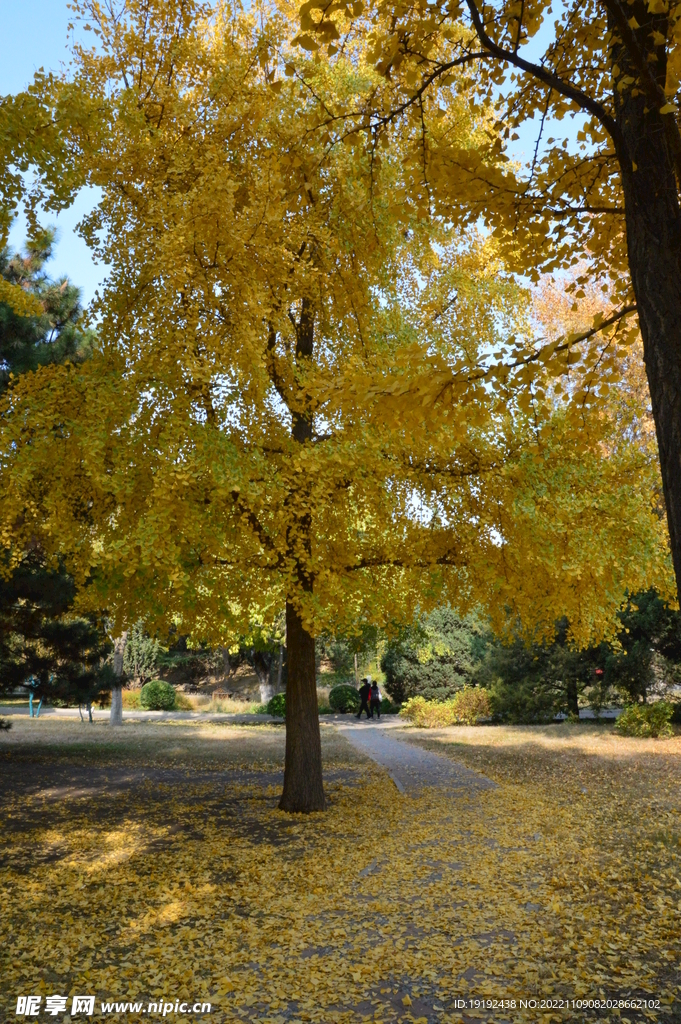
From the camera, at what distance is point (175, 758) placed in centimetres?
1447

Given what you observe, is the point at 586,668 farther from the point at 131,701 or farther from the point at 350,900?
the point at 131,701

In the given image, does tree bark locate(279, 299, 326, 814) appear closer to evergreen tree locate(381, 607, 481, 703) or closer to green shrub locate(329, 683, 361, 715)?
evergreen tree locate(381, 607, 481, 703)

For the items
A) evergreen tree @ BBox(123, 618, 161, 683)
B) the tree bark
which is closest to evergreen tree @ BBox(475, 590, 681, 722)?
the tree bark

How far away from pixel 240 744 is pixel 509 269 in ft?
47.5

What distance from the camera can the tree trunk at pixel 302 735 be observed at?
8766 millimetres

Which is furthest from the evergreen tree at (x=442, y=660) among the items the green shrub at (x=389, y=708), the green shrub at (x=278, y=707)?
the green shrub at (x=278, y=707)

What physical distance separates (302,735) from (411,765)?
204 inches

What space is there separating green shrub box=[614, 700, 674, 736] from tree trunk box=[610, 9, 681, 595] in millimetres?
14859

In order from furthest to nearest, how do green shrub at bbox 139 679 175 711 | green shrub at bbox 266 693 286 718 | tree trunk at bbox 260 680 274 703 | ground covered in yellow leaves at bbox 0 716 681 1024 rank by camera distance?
green shrub at bbox 139 679 175 711 < tree trunk at bbox 260 680 274 703 < green shrub at bbox 266 693 286 718 < ground covered in yellow leaves at bbox 0 716 681 1024

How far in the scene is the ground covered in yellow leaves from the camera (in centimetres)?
386

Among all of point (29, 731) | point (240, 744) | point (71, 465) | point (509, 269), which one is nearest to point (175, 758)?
point (240, 744)

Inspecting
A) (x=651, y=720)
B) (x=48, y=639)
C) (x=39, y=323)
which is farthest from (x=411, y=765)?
(x=39, y=323)

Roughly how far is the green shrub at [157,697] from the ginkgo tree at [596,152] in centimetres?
2731

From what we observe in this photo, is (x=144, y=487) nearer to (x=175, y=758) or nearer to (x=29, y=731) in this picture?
(x=175, y=758)
